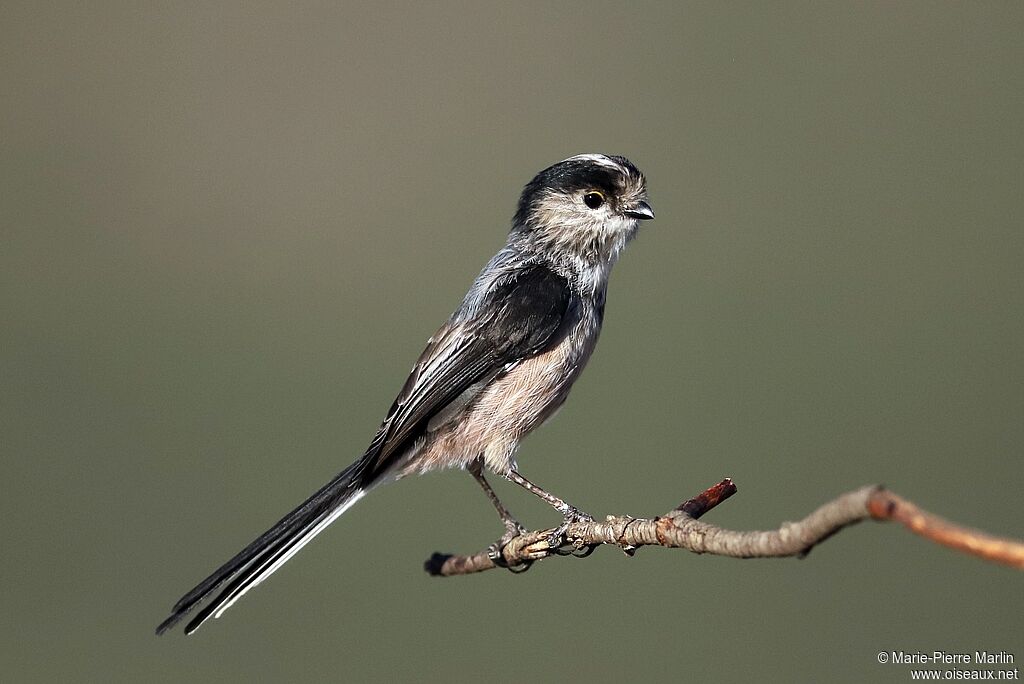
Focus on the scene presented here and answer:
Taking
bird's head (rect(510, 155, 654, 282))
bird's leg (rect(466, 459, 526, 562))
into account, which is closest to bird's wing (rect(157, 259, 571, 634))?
bird's head (rect(510, 155, 654, 282))

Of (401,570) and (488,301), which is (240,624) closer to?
(401,570)

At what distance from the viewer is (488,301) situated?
420 centimetres

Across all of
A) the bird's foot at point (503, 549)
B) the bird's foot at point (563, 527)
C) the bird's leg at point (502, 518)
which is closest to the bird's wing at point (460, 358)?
the bird's leg at point (502, 518)

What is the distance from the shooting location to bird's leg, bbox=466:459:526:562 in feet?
11.7

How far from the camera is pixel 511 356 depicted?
408cm

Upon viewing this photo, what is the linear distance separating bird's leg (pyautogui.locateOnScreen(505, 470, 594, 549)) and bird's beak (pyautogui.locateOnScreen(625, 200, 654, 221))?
1.17 m

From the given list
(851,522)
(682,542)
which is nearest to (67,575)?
(682,542)

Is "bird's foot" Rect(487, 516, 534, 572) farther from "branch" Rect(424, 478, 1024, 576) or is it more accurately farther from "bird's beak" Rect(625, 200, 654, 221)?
"bird's beak" Rect(625, 200, 654, 221)

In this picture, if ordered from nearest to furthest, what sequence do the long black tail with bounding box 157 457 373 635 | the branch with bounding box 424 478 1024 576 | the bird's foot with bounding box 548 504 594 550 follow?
the branch with bounding box 424 478 1024 576 → the bird's foot with bounding box 548 504 594 550 → the long black tail with bounding box 157 457 373 635

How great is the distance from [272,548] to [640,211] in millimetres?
2006

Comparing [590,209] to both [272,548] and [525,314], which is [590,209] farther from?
[272,548]

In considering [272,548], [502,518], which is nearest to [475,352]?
[502,518]

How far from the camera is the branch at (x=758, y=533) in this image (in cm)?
125

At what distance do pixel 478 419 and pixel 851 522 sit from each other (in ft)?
8.89
